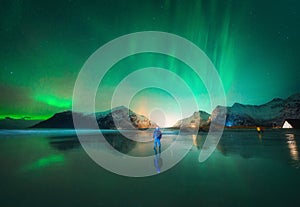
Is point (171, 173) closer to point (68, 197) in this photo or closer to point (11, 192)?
point (68, 197)

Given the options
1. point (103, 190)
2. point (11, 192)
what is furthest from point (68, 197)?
point (11, 192)

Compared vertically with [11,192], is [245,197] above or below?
above

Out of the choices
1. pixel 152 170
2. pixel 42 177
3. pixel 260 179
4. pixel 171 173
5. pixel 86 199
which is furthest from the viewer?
pixel 152 170

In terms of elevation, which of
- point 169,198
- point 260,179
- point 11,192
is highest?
point 260,179

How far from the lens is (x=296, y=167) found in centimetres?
830

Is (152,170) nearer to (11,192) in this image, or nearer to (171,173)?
(171,173)

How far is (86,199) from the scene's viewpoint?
4902 millimetres

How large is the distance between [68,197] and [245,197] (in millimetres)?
4586

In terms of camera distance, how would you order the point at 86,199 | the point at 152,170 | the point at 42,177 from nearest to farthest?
1. the point at 86,199
2. the point at 42,177
3. the point at 152,170

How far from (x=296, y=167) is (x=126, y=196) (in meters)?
7.62

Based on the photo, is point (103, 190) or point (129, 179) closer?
point (103, 190)

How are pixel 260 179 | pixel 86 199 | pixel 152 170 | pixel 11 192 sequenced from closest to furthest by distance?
1. pixel 86 199
2. pixel 11 192
3. pixel 260 179
4. pixel 152 170

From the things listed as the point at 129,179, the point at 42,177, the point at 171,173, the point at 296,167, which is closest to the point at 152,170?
the point at 171,173

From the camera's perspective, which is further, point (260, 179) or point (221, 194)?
point (260, 179)
